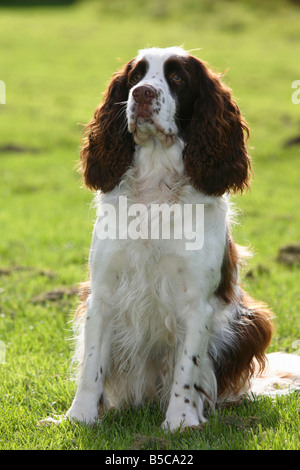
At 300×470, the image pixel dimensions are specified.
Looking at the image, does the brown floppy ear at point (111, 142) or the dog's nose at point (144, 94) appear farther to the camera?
the brown floppy ear at point (111, 142)

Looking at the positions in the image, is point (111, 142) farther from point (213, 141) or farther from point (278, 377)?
point (278, 377)

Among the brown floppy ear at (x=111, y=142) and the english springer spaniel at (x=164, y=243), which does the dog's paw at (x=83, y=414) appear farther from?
the brown floppy ear at (x=111, y=142)

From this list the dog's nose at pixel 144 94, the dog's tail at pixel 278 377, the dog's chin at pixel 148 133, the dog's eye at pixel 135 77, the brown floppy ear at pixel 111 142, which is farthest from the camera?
the dog's tail at pixel 278 377

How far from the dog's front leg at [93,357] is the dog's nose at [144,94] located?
3.91 ft

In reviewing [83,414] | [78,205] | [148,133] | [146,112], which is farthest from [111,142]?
[78,205]

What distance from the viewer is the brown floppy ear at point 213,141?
4164mm

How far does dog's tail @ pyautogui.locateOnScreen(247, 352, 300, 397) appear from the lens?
4.59 meters

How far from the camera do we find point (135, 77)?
164 inches

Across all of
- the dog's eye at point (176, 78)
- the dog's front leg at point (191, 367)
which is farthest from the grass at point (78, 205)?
the dog's eye at point (176, 78)

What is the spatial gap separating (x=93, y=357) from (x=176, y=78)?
169cm

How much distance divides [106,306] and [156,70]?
1402mm

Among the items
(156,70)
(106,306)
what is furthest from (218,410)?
→ (156,70)

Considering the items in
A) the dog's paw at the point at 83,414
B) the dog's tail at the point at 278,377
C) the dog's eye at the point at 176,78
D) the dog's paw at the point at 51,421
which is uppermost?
the dog's eye at the point at 176,78
